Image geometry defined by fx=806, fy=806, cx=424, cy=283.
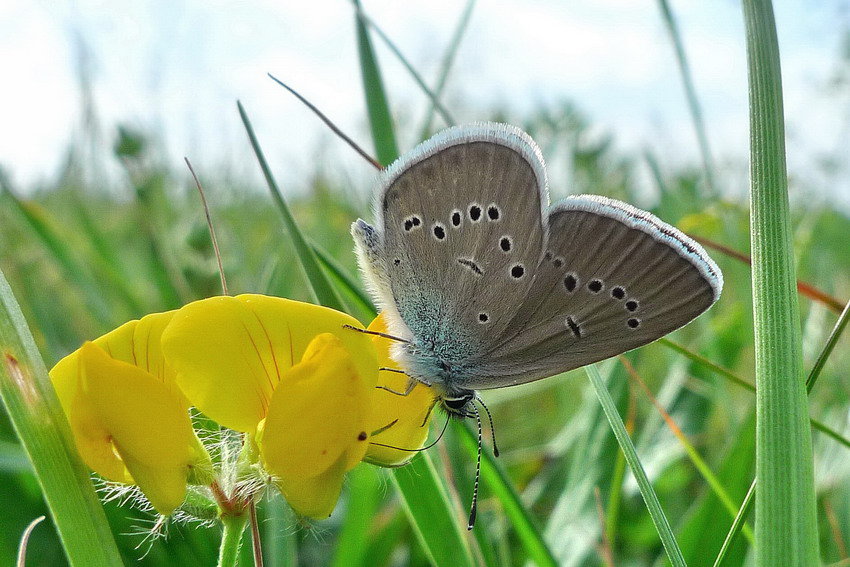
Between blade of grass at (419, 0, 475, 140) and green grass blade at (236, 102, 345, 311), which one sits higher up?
blade of grass at (419, 0, 475, 140)

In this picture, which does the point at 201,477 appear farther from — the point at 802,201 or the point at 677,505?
the point at 802,201

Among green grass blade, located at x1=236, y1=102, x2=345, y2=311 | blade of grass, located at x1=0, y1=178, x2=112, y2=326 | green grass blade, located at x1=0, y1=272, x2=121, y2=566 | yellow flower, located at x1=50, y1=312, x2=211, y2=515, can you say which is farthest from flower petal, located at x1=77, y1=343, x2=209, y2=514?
blade of grass, located at x1=0, y1=178, x2=112, y2=326

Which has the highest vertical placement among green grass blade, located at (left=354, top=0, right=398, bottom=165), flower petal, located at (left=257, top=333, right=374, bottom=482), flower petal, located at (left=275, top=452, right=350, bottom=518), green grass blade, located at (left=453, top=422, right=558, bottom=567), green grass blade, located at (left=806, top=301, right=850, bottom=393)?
green grass blade, located at (left=354, top=0, right=398, bottom=165)

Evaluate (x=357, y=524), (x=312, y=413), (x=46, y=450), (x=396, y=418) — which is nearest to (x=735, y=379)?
(x=396, y=418)

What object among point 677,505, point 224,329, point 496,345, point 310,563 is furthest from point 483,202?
point 677,505

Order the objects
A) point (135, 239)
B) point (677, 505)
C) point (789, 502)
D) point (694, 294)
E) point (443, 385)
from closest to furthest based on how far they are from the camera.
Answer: point (789, 502)
point (694, 294)
point (443, 385)
point (677, 505)
point (135, 239)

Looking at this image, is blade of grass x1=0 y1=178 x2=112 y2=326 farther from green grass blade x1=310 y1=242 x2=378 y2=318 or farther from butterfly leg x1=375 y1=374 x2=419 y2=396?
butterfly leg x1=375 y1=374 x2=419 y2=396
